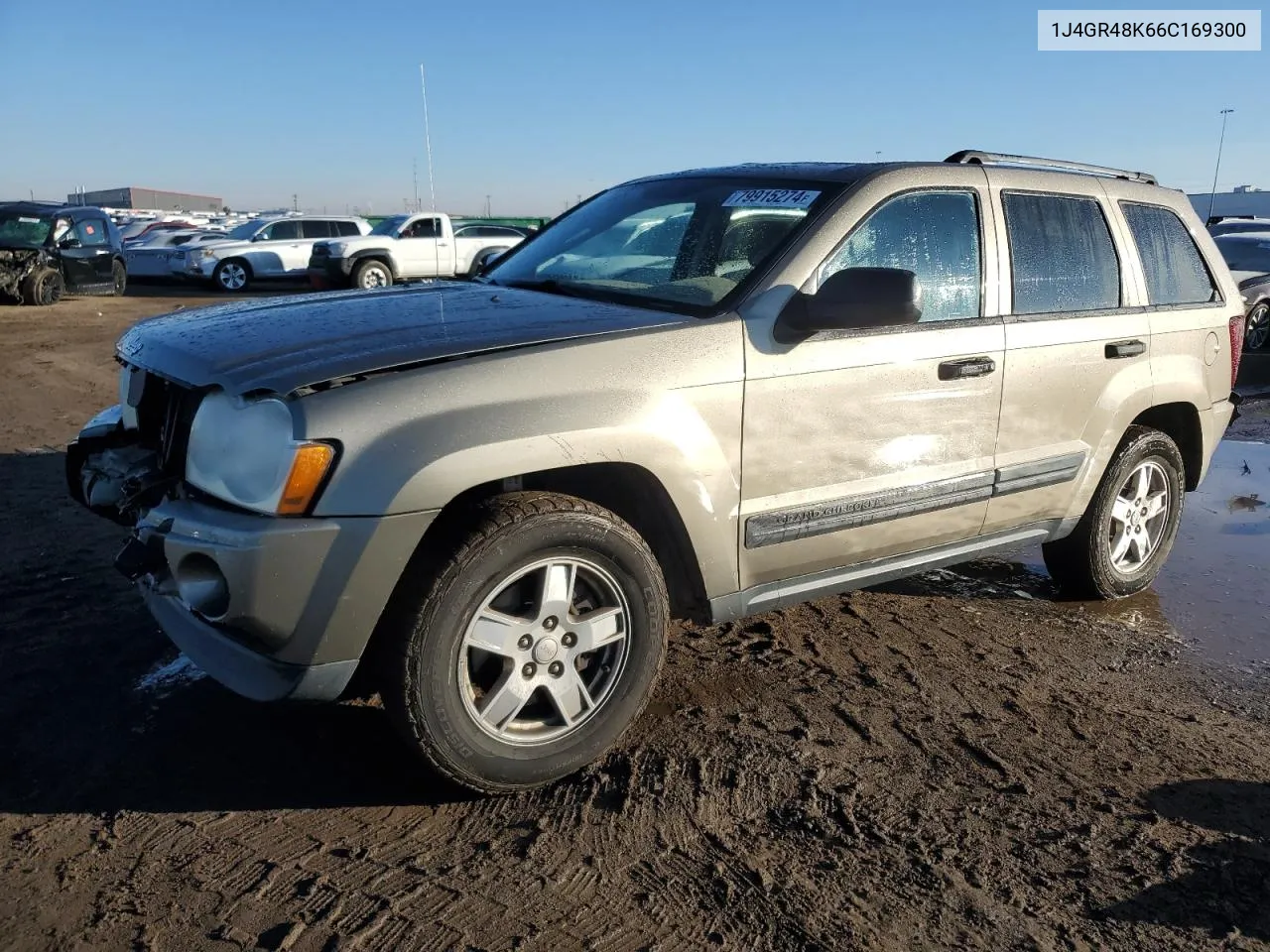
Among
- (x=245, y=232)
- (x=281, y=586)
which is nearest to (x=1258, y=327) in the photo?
(x=281, y=586)

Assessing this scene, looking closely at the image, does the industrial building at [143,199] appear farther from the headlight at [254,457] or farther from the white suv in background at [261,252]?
the headlight at [254,457]

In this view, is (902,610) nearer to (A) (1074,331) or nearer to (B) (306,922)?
(A) (1074,331)

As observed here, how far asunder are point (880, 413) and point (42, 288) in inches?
659

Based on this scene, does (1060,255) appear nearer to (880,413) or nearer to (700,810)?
(880,413)

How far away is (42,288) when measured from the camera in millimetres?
16438

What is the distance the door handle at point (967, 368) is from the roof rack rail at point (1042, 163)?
83 centimetres

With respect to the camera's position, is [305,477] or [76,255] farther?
[76,255]

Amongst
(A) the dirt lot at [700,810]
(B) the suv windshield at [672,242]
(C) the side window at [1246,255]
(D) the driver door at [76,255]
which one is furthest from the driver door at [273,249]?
(B) the suv windshield at [672,242]

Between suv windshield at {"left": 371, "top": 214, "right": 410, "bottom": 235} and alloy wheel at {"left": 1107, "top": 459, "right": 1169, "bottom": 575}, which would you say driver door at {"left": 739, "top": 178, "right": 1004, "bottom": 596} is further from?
suv windshield at {"left": 371, "top": 214, "right": 410, "bottom": 235}

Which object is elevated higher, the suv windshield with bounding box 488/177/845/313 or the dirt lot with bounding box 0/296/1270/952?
the suv windshield with bounding box 488/177/845/313

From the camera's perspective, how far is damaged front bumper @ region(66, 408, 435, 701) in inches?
99.7

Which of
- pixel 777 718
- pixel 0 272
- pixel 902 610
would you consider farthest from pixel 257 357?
pixel 0 272

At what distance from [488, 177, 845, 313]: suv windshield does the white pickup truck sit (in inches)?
553

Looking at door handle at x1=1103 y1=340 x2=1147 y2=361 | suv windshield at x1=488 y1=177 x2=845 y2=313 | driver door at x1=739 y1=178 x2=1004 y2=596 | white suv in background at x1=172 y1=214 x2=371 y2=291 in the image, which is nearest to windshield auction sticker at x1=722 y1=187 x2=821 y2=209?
suv windshield at x1=488 y1=177 x2=845 y2=313
